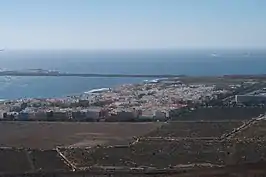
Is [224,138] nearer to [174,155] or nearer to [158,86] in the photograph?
[174,155]

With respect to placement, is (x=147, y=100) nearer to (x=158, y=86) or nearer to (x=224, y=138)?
(x=158, y=86)

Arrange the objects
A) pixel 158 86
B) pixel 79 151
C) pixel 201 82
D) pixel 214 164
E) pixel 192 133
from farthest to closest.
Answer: pixel 201 82 → pixel 158 86 → pixel 192 133 → pixel 79 151 → pixel 214 164

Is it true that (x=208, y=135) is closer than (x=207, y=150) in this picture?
No

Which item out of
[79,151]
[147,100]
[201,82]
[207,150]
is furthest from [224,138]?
[201,82]

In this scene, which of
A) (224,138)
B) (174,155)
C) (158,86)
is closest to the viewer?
(174,155)

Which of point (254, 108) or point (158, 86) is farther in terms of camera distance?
point (158, 86)

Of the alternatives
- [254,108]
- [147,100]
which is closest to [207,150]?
[254,108]
